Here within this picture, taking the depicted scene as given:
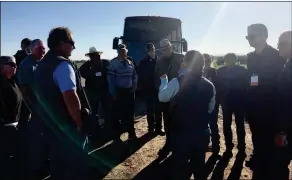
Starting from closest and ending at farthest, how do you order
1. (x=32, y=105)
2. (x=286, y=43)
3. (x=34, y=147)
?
(x=286, y=43), (x=32, y=105), (x=34, y=147)

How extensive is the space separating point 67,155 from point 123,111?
3.47 meters

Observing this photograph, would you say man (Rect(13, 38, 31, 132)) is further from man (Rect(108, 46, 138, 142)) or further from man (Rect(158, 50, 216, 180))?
man (Rect(158, 50, 216, 180))

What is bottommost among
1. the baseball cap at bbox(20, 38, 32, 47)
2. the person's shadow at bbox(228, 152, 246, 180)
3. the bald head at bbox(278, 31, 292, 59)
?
the person's shadow at bbox(228, 152, 246, 180)

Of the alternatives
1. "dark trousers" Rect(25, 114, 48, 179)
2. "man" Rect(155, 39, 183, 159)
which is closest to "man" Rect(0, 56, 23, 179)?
"dark trousers" Rect(25, 114, 48, 179)

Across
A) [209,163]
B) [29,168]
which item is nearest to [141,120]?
[209,163]

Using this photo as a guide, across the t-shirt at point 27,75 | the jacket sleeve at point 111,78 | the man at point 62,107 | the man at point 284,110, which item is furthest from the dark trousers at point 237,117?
the t-shirt at point 27,75

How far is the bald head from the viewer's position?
3242 mm

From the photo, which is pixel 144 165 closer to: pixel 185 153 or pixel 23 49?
pixel 185 153

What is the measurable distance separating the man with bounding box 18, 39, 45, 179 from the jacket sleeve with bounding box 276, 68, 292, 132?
3.50 m

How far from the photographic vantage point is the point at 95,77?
259 inches

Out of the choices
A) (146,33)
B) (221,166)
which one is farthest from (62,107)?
(146,33)

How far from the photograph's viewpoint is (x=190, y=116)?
10.7ft

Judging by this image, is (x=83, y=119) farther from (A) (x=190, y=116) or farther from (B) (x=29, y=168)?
(B) (x=29, y=168)

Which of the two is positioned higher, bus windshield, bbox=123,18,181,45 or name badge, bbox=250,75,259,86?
bus windshield, bbox=123,18,181,45
